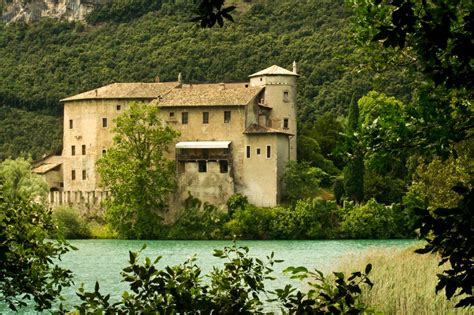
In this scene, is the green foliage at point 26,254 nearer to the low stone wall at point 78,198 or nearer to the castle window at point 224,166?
the castle window at point 224,166

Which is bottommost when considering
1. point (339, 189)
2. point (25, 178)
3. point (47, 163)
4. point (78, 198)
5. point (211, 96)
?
point (78, 198)

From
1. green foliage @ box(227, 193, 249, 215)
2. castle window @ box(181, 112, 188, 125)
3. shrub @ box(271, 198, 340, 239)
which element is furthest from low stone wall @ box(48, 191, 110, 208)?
shrub @ box(271, 198, 340, 239)

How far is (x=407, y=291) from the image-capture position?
55.8 ft

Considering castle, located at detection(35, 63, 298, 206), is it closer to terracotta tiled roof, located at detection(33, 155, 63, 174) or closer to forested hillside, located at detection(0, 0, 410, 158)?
terracotta tiled roof, located at detection(33, 155, 63, 174)

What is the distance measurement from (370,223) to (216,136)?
967 centimetres

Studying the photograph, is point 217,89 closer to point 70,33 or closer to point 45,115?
point 45,115

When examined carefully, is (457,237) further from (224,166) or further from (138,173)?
(224,166)

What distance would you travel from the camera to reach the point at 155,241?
2208 inches

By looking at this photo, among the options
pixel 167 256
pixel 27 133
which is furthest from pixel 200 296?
pixel 27 133

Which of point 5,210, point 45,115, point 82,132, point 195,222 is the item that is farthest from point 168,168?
point 5,210

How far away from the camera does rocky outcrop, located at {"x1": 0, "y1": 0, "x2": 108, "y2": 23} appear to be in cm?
11375

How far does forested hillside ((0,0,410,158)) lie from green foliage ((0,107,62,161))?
0.15 m

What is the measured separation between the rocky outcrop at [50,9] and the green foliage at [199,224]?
57.2 metres

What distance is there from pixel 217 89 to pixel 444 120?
182 feet
